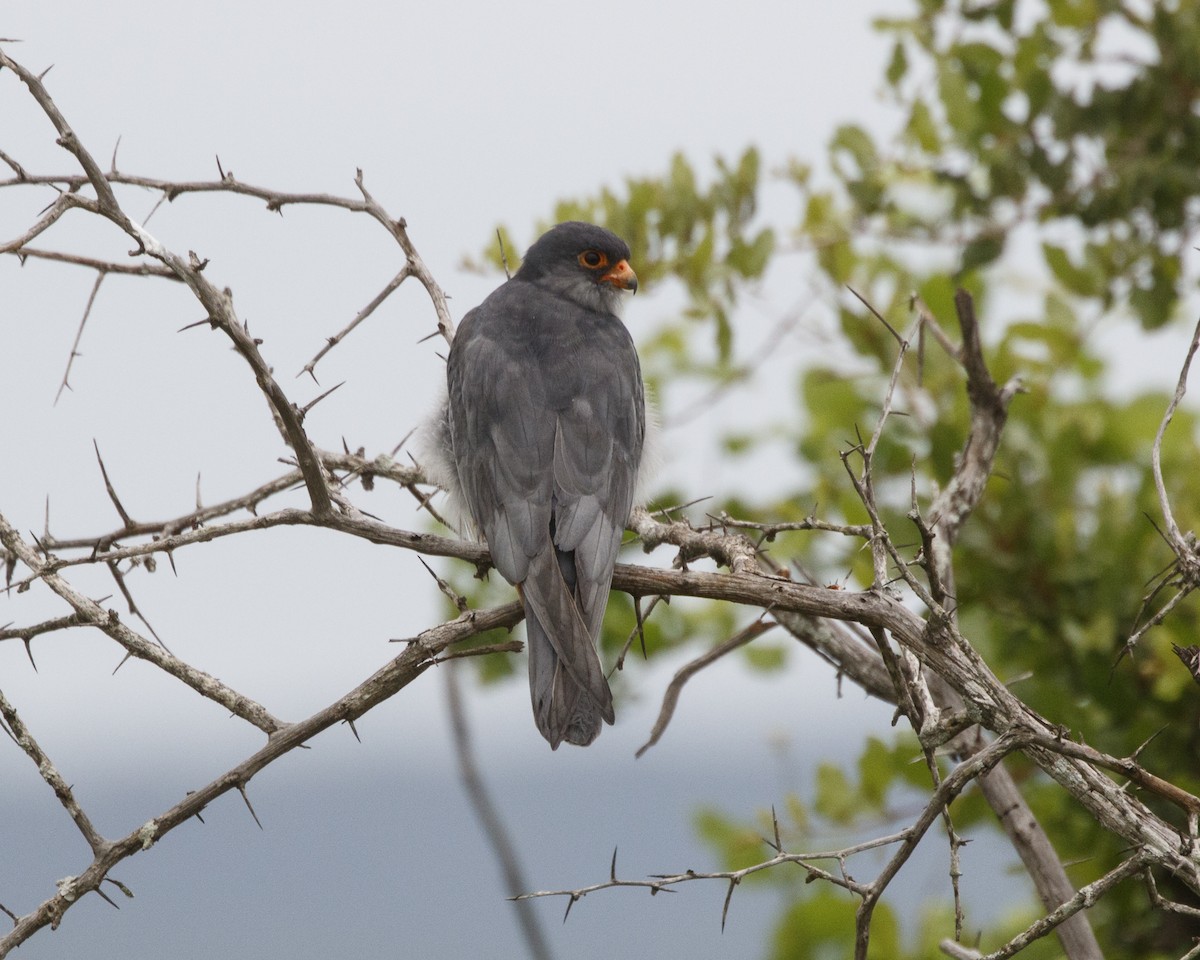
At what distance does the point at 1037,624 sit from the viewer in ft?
14.2

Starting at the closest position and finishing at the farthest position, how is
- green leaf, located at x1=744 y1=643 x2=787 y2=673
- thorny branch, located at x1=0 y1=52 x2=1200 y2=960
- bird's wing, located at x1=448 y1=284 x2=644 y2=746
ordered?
thorny branch, located at x1=0 y1=52 x2=1200 y2=960 < bird's wing, located at x1=448 y1=284 x2=644 y2=746 < green leaf, located at x1=744 y1=643 x2=787 y2=673

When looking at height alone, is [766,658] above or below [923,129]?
below

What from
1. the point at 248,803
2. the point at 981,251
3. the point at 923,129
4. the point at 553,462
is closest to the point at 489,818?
the point at 553,462

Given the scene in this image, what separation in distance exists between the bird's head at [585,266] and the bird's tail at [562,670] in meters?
1.74

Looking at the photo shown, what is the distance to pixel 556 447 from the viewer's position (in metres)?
3.80

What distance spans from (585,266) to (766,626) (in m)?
1.97

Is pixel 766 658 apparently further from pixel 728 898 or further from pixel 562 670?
pixel 728 898

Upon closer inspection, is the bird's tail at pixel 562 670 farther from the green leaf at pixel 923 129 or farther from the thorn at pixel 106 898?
the green leaf at pixel 923 129

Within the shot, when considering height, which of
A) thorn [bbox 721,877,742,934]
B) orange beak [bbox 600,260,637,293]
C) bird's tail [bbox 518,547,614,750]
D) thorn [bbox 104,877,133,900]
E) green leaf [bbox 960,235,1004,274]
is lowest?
thorn [bbox 721,877,742,934]

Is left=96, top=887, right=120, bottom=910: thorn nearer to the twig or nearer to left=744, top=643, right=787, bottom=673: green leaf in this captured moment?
the twig

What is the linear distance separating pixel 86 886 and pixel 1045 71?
431 centimetres

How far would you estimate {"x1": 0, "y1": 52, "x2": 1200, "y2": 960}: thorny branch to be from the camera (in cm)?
223

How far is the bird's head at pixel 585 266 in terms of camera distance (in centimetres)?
476

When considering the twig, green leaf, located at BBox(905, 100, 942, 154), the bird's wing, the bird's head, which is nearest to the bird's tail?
the bird's wing
